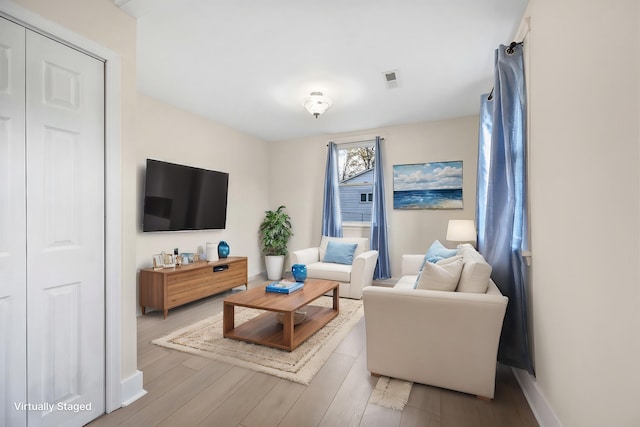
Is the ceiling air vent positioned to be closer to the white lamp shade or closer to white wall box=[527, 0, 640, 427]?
white wall box=[527, 0, 640, 427]

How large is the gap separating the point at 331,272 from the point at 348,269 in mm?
250

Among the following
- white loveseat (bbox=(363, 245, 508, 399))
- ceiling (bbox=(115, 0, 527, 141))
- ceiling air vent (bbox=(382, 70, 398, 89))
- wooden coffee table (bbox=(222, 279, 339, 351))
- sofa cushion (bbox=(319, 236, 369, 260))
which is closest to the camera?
white loveseat (bbox=(363, 245, 508, 399))

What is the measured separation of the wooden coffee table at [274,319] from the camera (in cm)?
245

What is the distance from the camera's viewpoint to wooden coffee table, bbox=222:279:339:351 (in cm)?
245

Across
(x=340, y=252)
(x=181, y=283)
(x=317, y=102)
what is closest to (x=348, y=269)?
(x=340, y=252)

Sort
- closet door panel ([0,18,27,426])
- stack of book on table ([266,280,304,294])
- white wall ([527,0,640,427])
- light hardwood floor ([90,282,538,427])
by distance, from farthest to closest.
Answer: stack of book on table ([266,280,304,294]) → light hardwood floor ([90,282,538,427]) → closet door panel ([0,18,27,426]) → white wall ([527,0,640,427])

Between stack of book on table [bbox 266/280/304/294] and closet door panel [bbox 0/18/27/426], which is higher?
closet door panel [bbox 0/18/27/426]

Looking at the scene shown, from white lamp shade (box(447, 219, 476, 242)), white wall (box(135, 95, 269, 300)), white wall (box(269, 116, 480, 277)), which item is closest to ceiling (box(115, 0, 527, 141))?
white wall (box(135, 95, 269, 300))

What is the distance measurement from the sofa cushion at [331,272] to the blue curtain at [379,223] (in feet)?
2.19

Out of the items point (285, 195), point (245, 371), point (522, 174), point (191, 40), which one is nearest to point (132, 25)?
point (191, 40)

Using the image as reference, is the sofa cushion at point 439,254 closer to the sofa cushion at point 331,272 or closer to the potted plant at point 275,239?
the sofa cushion at point 331,272

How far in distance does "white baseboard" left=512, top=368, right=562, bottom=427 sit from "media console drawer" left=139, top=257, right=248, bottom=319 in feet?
10.8

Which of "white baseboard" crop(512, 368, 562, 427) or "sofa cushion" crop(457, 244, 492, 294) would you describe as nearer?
"white baseboard" crop(512, 368, 562, 427)

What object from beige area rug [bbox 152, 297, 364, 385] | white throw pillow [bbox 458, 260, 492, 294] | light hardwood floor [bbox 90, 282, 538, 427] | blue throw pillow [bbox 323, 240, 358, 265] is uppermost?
white throw pillow [bbox 458, 260, 492, 294]
